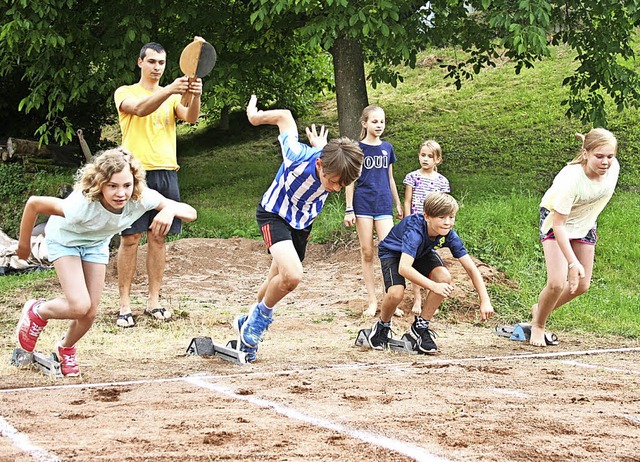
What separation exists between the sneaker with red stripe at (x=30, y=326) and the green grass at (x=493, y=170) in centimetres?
511

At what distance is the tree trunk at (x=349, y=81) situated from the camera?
15.2m

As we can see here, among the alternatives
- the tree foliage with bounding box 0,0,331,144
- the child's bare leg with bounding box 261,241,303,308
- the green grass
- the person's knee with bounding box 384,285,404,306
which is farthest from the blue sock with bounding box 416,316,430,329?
the tree foliage with bounding box 0,0,331,144

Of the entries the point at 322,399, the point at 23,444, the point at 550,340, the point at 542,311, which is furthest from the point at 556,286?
the point at 23,444

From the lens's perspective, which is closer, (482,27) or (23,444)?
(23,444)

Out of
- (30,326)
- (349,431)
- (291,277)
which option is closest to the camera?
(349,431)

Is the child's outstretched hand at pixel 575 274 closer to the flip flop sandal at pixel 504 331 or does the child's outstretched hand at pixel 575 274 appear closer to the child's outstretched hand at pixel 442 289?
the child's outstretched hand at pixel 442 289

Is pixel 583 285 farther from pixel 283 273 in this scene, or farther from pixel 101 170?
pixel 101 170

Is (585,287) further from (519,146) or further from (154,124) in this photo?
(519,146)

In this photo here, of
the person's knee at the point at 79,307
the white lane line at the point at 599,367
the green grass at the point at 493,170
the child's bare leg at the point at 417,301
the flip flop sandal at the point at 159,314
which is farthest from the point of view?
the green grass at the point at 493,170

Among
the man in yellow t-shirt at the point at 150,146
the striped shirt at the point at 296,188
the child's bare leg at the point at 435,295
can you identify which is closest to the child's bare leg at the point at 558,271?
the child's bare leg at the point at 435,295

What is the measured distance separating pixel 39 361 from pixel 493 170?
1320 cm

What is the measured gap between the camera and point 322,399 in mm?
4781

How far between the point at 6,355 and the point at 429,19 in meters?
10.6

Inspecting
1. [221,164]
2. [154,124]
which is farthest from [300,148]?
[221,164]
